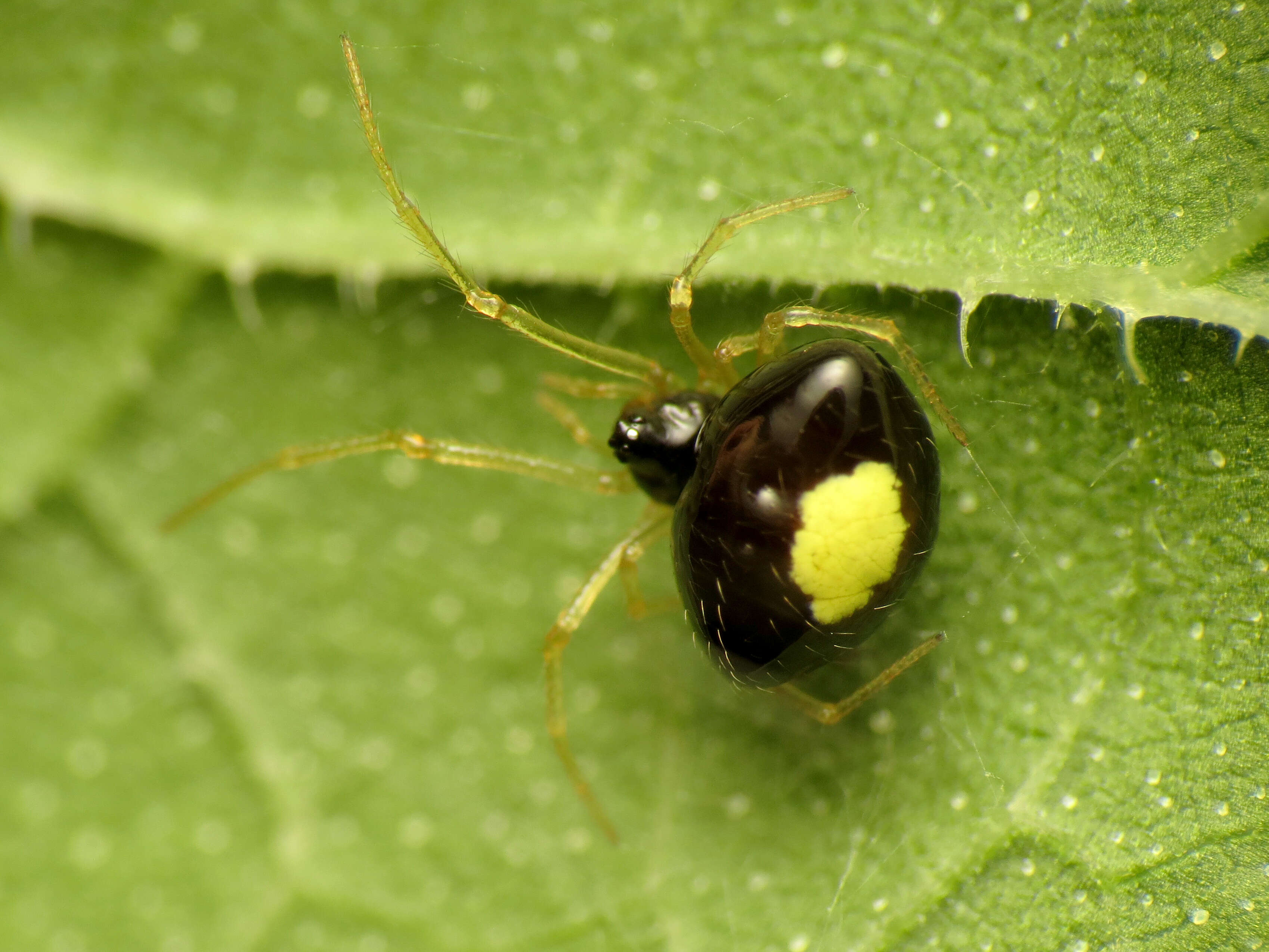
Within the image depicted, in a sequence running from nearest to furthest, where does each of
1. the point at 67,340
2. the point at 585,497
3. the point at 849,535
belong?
the point at 849,535 < the point at 585,497 < the point at 67,340

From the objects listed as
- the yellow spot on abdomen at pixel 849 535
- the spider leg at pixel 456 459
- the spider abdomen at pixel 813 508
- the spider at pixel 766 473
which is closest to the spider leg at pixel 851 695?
the spider at pixel 766 473

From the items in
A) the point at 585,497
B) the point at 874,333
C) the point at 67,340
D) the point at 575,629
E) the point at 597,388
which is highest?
the point at 874,333

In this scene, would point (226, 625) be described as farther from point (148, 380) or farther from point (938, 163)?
point (938, 163)

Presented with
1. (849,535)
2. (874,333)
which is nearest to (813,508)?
(849,535)

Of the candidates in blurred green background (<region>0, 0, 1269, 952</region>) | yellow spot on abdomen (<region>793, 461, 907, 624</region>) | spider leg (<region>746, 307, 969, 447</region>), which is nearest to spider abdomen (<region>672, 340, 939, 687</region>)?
yellow spot on abdomen (<region>793, 461, 907, 624</region>)

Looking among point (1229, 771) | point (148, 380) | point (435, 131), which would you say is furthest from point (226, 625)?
point (1229, 771)

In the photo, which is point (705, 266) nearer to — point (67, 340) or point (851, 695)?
point (851, 695)
